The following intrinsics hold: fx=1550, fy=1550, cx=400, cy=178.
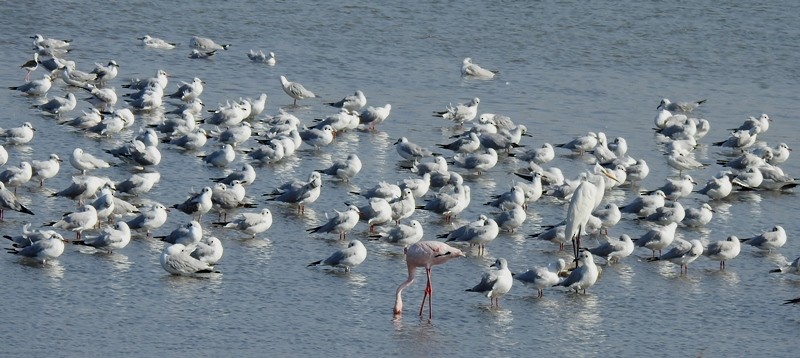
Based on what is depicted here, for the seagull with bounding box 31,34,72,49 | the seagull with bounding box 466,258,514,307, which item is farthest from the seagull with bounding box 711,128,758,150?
the seagull with bounding box 31,34,72,49

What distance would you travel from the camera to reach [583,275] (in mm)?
17656

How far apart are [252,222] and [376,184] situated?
3.42 meters

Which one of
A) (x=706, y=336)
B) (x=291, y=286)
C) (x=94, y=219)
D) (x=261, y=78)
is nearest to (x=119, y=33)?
(x=261, y=78)

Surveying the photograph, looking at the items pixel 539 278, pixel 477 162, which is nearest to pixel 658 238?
pixel 539 278

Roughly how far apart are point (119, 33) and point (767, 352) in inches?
1012

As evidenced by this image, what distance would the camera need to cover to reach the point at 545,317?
16969 millimetres

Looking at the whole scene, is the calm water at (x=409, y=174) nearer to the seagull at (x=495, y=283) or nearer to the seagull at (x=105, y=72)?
the seagull at (x=495, y=283)

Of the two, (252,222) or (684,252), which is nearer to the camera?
(684,252)

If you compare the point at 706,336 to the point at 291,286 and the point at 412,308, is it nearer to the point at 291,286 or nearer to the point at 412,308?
the point at 412,308

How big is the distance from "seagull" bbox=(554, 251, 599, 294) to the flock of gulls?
2 centimetres

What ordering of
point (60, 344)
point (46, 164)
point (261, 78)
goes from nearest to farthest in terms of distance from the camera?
point (60, 344) < point (46, 164) < point (261, 78)

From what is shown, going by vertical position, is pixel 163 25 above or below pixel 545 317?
below

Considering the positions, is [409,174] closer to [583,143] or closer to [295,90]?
[583,143]

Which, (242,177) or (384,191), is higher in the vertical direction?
(384,191)
